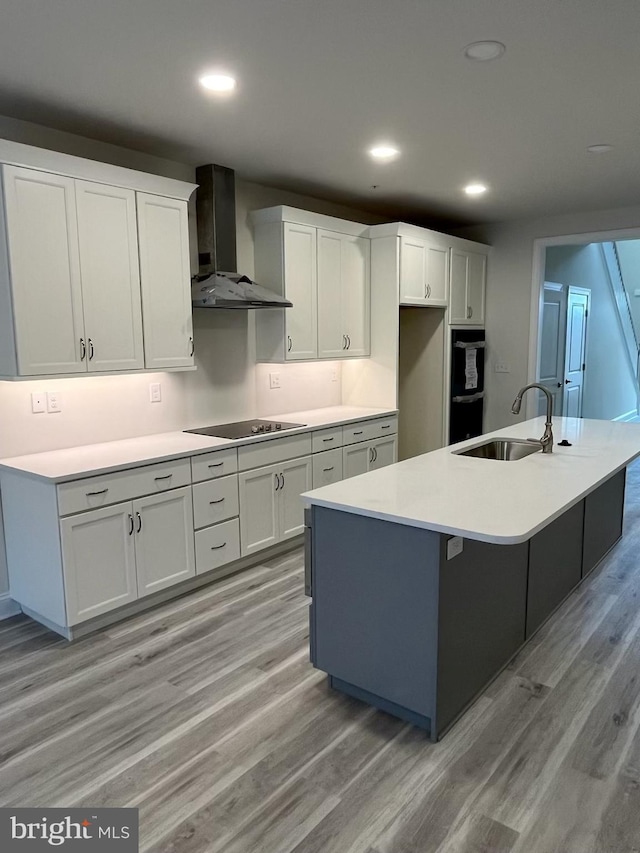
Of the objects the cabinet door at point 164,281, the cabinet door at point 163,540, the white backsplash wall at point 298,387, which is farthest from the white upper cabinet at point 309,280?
the cabinet door at point 163,540

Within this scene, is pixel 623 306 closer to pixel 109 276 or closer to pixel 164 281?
pixel 164 281

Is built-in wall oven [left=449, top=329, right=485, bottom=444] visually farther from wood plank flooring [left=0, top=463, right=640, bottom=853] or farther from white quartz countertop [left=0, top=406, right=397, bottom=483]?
wood plank flooring [left=0, top=463, right=640, bottom=853]

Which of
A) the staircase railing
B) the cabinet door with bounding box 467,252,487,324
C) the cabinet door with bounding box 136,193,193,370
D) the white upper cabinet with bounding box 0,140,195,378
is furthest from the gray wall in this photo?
the white upper cabinet with bounding box 0,140,195,378

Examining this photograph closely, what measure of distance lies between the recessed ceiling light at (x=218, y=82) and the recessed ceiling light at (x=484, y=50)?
987 millimetres

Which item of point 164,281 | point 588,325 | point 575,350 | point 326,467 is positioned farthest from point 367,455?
point 588,325

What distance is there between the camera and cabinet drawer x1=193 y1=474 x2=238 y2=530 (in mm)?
3430

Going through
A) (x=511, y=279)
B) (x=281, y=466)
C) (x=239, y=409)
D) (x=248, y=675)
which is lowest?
(x=248, y=675)

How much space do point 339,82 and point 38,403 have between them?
2.21m

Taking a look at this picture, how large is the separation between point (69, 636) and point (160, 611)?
0.49 m

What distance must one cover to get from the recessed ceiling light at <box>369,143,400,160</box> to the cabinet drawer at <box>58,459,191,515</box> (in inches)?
84.7

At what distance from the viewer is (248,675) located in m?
2.65

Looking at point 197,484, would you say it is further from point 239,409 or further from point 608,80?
point 608,80

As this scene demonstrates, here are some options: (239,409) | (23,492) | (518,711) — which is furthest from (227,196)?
(518,711)

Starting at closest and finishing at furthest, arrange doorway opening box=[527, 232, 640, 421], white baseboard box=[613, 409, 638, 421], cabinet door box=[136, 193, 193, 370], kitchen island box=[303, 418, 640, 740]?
kitchen island box=[303, 418, 640, 740] < cabinet door box=[136, 193, 193, 370] < doorway opening box=[527, 232, 640, 421] < white baseboard box=[613, 409, 638, 421]
